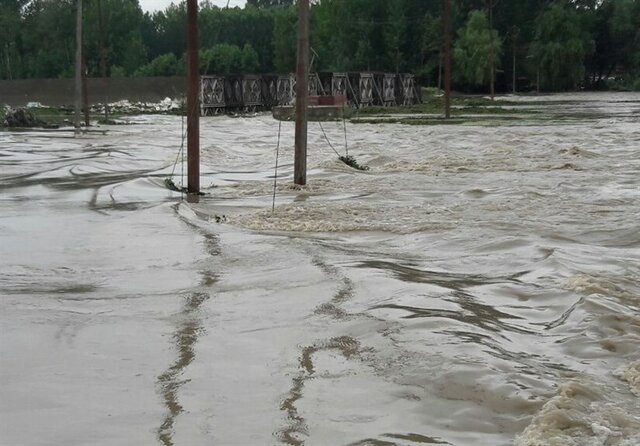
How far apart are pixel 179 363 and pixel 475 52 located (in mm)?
84991

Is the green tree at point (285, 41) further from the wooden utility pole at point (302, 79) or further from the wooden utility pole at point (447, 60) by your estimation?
the wooden utility pole at point (302, 79)

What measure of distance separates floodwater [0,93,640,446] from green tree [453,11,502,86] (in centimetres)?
7422

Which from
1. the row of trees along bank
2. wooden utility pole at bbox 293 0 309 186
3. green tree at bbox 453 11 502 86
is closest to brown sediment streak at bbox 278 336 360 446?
wooden utility pole at bbox 293 0 309 186

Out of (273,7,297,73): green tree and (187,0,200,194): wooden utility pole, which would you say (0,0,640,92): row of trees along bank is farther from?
(187,0,200,194): wooden utility pole

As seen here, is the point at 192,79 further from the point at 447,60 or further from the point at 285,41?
the point at 285,41

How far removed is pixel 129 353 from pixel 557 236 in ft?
19.6

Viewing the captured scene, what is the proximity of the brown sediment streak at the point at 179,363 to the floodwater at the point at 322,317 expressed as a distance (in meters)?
0.02

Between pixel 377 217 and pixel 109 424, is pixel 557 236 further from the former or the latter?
pixel 109 424

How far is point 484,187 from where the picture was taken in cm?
1559

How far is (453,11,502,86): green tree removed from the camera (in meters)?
87.3

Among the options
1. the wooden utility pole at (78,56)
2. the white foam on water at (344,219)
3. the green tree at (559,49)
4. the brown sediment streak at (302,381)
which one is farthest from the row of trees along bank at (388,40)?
the brown sediment streak at (302,381)

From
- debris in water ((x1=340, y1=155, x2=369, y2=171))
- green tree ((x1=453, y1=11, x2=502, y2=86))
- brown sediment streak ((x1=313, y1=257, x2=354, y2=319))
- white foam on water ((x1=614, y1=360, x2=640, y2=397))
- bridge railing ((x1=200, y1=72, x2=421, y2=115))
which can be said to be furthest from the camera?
green tree ((x1=453, y1=11, x2=502, y2=86))

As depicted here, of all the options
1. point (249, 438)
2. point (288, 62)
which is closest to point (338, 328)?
Result: point (249, 438)

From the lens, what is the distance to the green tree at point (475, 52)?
286 ft
